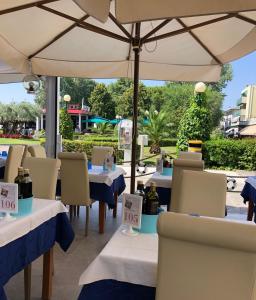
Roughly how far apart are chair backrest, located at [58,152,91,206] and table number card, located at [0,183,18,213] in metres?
1.85

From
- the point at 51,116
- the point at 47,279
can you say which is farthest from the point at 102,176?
the point at 51,116

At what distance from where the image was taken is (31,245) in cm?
208

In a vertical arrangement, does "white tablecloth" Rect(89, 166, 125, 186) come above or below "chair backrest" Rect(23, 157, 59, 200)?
below

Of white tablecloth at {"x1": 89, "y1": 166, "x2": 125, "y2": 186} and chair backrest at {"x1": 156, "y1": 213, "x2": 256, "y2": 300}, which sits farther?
white tablecloth at {"x1": 89, "y1": 166, "x2": 125, "y2": 186}

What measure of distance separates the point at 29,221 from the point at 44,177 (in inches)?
36.0

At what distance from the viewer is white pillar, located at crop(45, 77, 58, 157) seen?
23.6 feet

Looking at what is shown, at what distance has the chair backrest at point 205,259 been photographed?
1.24m

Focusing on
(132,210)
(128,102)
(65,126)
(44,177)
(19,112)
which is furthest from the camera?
(19,112)

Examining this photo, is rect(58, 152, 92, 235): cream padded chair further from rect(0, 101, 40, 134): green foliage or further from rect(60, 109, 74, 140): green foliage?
rect(0, 101, 40, 134): green foliage

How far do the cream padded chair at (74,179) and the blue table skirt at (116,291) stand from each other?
2323 mm

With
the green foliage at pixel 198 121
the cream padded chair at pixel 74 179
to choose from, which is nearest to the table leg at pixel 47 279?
the cream padded chair at pixel 74 179

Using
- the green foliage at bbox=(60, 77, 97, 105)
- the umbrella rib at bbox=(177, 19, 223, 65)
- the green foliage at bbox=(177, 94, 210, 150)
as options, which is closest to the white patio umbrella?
the umbrella rib at bbox=(177, 19, 223, 65)

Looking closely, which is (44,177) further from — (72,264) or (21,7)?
(21,7)

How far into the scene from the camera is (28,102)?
2273 cm
